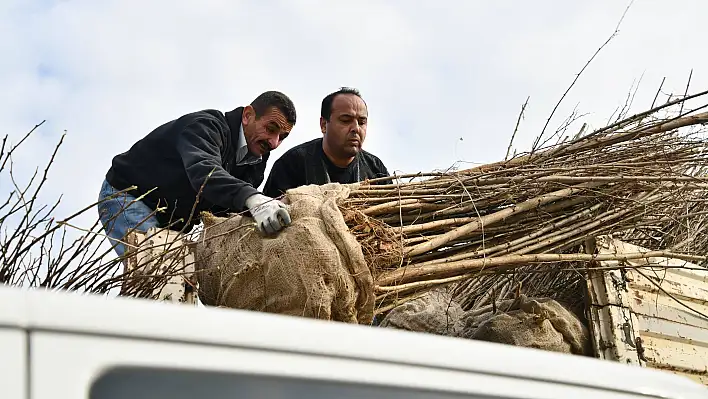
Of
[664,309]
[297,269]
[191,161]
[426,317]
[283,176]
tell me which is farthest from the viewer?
[283,176]

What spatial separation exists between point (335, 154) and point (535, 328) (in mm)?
1315

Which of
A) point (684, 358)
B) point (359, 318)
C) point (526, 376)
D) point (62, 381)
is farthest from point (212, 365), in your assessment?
point (684, 358)

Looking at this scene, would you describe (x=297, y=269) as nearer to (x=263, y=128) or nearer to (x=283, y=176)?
(x=263, y=128)

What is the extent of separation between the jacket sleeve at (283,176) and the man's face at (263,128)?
274 millimetres

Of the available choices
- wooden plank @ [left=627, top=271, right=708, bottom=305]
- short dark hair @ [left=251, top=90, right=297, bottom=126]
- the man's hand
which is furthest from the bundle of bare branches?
short dark hair @ [left=251, top=90, right=297, bottom=126]

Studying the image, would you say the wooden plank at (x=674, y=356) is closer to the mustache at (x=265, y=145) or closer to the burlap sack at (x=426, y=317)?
the burlap sack at (x=426, y=317)

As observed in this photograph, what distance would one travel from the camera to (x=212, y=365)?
40.3 inches

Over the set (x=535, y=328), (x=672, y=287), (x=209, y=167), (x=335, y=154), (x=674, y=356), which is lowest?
(x=674, y=356)

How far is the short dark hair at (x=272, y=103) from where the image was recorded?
11.3ft

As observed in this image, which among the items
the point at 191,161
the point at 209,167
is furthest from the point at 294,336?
the point at 191,161

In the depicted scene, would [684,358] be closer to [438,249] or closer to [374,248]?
[438,249]

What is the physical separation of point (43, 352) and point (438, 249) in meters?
2.07

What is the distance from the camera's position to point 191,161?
115 inches

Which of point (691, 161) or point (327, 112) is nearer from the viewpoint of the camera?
point (691, 161)
